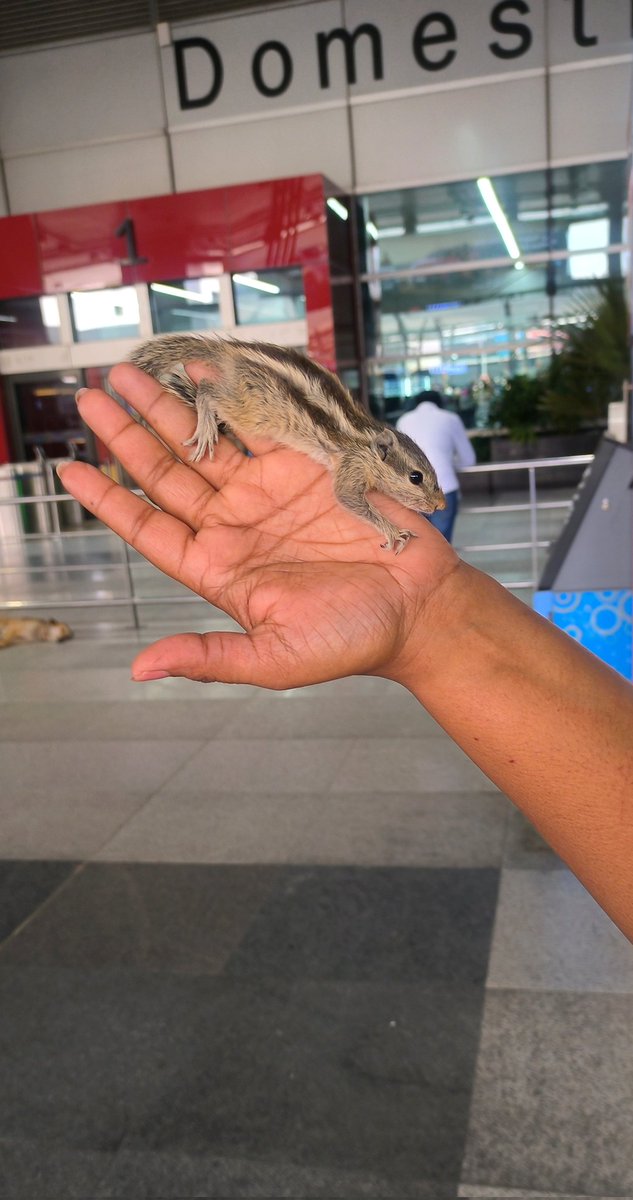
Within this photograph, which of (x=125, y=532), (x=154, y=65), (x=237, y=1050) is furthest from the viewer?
(x=154, y=65)

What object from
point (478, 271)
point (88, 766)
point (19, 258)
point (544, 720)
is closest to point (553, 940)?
point (544, 720)

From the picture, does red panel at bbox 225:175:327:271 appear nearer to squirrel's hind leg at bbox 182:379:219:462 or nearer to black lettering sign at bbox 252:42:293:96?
black lettering sign at bbox 252:42:293:96

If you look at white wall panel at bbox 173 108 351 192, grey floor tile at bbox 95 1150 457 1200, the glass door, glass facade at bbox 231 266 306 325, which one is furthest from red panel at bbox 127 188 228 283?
grey floor tile at bbox 95 1150 457 1200

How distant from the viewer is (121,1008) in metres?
3.11

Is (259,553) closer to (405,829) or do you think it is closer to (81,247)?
(405,829)

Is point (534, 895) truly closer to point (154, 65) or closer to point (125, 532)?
point (125, 532)

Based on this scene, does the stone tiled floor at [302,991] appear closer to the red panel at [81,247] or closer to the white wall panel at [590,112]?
the red panel at [81,247]

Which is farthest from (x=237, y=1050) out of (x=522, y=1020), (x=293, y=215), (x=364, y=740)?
(x=293, y=215)

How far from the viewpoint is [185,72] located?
17812 millimetres

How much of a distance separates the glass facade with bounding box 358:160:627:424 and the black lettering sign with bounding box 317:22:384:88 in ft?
7.25

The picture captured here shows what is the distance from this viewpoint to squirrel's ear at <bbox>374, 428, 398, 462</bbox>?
2.30 meters

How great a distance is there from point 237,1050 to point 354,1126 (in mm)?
478

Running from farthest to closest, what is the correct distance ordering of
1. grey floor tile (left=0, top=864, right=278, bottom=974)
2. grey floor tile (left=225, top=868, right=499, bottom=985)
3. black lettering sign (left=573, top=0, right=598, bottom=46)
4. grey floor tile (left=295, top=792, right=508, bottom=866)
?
black lettering sign (left=573, top=0, right=598, bottom=46), grey floor tile (left=295, top=792, right=508, bottom=866), grey floor tile (left=0, top=864, right=278, bottom=974), grey floor tile (left=225, top=868, right=499, bottom=985)

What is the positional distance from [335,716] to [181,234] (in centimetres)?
1429
